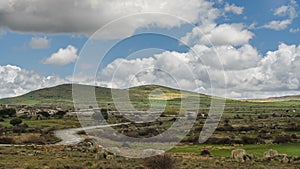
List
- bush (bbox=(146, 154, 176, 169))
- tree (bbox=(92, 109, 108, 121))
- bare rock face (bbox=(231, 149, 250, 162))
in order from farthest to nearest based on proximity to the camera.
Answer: tree (bbox=(92, 109, 108, 121)), bare rock face (bbox=(231, 149, 250, 162)), bush (bbox=(146, 154, 176, 169))

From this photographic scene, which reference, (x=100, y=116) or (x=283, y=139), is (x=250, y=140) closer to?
(x=283, y=139)

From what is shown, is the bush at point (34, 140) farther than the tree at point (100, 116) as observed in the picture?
No

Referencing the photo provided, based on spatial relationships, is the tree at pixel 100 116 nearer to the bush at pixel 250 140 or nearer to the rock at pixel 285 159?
the bush at pixel 250 140

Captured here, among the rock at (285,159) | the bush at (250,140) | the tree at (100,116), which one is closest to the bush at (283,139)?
the bush at (250,140)

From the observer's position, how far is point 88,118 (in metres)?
122

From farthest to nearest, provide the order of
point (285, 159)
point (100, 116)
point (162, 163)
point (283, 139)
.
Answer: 1. point (100, 116)
2. point (283, 139)
3. point (285, 159)
4. point (162, 163)

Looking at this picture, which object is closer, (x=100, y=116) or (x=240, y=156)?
(x=240, y=156)

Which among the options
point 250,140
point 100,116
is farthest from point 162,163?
point 100,116

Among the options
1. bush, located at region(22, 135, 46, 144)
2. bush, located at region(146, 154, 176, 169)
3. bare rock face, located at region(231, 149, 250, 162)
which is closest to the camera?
bush, located at region(146, 154, 176, 169)

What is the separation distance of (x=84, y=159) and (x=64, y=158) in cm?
251

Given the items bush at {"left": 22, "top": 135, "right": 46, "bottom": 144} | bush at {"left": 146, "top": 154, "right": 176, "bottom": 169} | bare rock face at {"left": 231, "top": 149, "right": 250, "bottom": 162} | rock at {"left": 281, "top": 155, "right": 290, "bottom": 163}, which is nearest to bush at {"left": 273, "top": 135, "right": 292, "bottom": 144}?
bare rock face at {"left": 231, "top": 149, "right": 250, "bottom": 162}

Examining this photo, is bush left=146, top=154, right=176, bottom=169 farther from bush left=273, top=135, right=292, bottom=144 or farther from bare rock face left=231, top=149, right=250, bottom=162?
bush left=273, top=135, right=292, bottom=144

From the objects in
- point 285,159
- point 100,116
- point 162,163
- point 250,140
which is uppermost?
point 100,116

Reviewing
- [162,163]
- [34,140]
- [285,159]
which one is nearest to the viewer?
[162,163]
